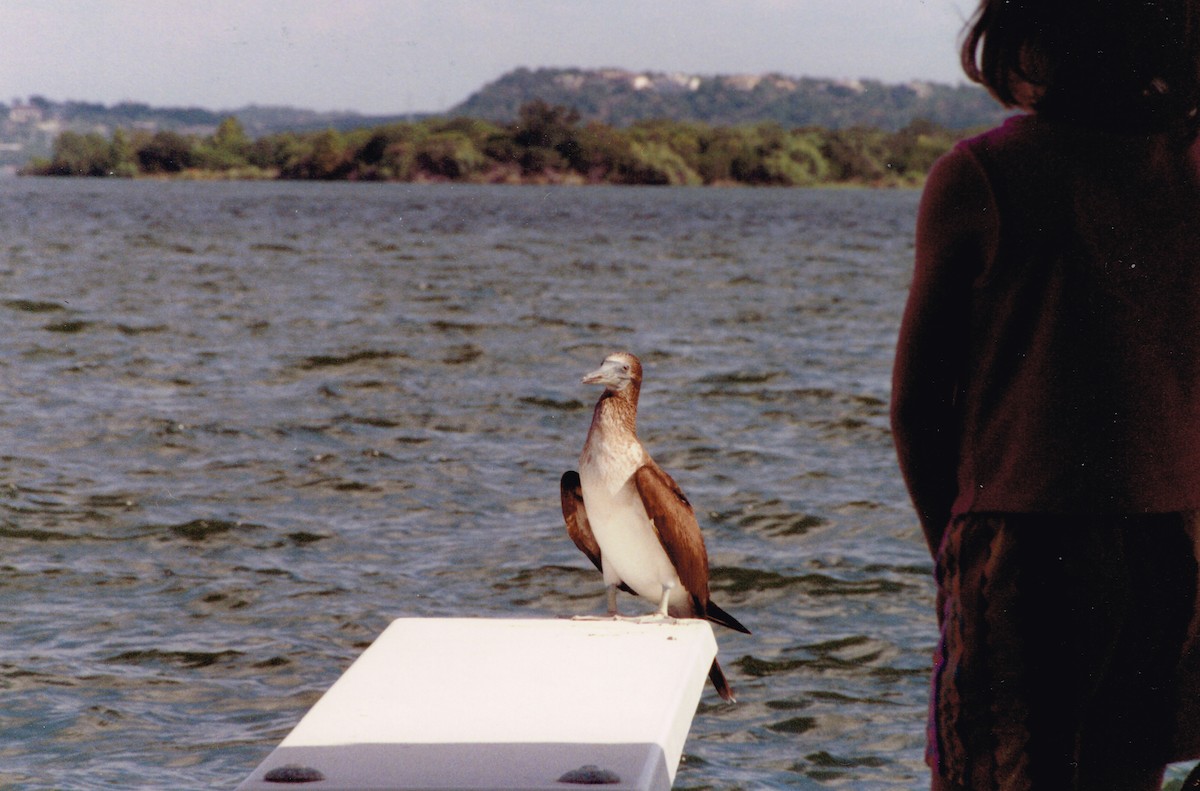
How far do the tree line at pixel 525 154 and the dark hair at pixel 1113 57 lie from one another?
93.3m

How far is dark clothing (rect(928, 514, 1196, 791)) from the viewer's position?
2.58 metres

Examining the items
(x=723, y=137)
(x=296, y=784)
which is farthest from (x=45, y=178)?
(x=296, y=784)

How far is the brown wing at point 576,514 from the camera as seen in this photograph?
20.4ft

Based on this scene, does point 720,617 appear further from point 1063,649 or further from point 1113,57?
point 1113,57

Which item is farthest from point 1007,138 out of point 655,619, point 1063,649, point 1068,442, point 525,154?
point 525,154

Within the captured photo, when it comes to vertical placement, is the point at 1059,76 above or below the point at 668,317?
above

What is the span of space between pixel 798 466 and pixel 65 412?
8.38 m

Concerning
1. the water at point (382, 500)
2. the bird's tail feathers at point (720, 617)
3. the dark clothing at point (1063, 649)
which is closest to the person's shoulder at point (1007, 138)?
the dark clothing at point (1063, 649)

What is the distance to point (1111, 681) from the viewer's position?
8.74ft

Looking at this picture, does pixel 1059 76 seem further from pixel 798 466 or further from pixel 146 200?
pixel 146 200

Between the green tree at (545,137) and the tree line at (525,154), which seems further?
the tree line at (525,154)

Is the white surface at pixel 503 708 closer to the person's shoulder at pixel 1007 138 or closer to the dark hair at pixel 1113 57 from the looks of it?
the person's shoulder at pixel 1007 138

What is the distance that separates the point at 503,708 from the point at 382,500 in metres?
9.91

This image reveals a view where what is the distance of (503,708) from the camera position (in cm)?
381
